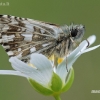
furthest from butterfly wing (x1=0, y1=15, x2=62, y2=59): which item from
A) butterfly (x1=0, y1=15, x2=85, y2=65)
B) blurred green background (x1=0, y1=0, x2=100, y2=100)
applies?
blurred green background (x1=0, y1=0, x2=100, y2=100)

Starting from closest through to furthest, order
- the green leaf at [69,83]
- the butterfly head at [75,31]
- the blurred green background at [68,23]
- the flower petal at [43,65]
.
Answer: the flower petal at [43,65] → the green leaf at [69,83] → the butterfly head at [75,31] → the blurred green background at [68,23]

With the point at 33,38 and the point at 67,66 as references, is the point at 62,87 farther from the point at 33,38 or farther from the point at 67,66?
the point at 33,38

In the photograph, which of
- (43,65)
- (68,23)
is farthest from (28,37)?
(68,23)

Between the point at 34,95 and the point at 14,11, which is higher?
the point at 14,11

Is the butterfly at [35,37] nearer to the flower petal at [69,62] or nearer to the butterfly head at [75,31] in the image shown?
the butterfly head at [75,31]

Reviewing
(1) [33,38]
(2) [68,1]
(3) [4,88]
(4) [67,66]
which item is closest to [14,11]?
(2) [68,1]

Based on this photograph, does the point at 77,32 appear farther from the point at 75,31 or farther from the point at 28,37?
the point at 28,37

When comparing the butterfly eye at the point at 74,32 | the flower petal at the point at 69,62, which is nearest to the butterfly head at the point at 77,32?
the butterfly eye at the point at 74,32
